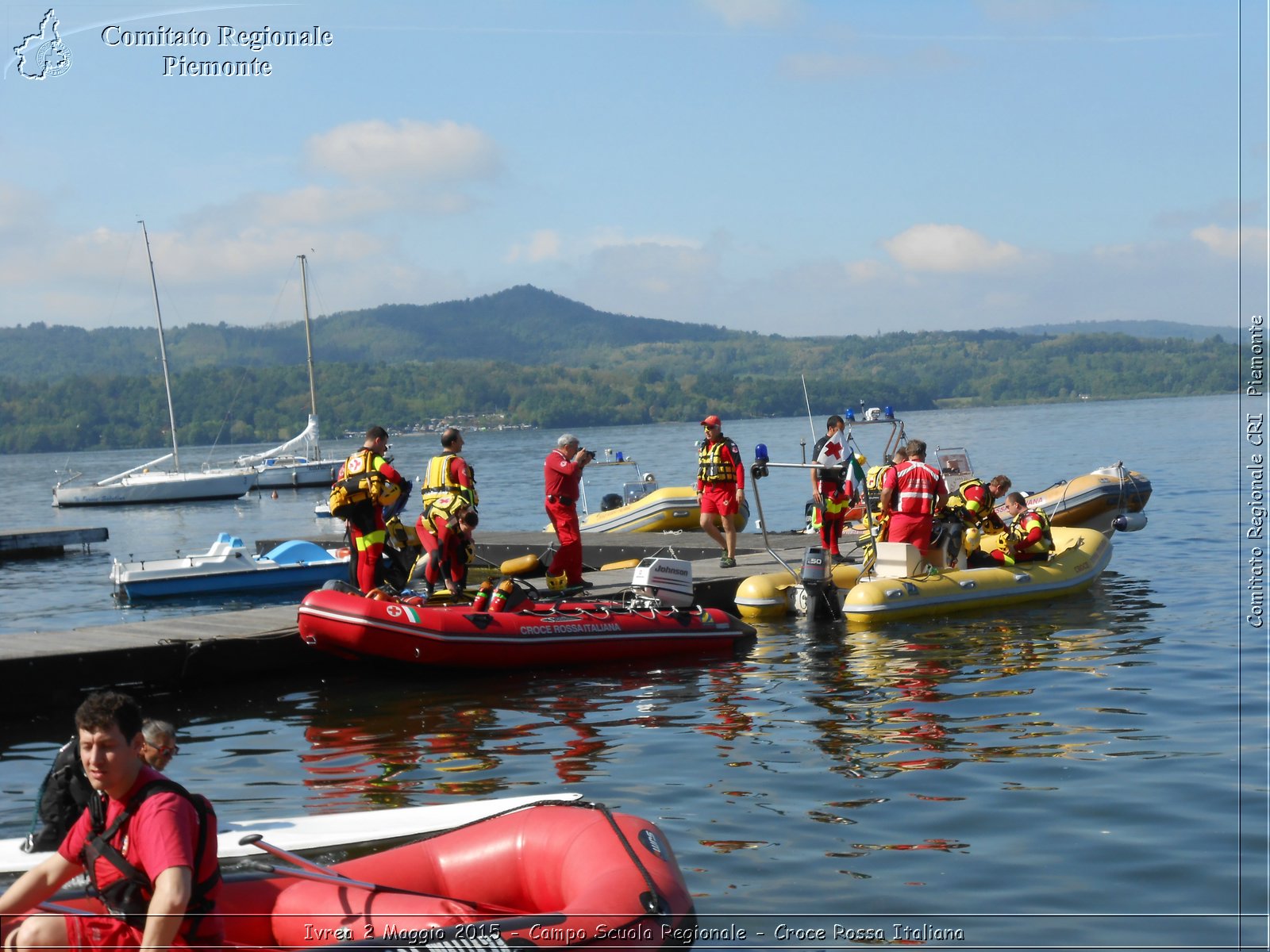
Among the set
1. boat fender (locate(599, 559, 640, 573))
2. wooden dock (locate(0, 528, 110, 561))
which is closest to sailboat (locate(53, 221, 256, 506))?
wooden dock (locate(0, 528, 110, 561))

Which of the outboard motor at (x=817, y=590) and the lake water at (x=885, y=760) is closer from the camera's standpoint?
the lake water at (x=885, y=760)

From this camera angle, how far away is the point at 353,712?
33.2 ft

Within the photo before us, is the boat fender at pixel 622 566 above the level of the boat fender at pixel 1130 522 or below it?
below

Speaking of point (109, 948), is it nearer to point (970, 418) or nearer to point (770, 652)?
point (770, 652)

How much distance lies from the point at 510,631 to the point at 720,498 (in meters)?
4.40

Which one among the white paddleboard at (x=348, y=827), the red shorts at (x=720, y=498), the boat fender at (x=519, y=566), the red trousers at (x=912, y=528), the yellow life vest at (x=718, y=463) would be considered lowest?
the white paddleboard at (x=348, y=827)

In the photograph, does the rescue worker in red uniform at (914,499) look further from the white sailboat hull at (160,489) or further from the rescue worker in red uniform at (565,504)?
the white sailboat hull at (160,489)

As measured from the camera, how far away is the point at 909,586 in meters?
12.6

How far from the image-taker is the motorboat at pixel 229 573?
18.5m

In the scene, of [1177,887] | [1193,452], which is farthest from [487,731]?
[1193,452]

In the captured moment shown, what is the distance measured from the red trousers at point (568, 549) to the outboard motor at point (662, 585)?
3.04 ft

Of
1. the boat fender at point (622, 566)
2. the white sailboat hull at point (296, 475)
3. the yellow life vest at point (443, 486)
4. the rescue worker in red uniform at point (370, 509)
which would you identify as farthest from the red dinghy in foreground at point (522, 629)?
the white sailboat hull at point (296, 475)

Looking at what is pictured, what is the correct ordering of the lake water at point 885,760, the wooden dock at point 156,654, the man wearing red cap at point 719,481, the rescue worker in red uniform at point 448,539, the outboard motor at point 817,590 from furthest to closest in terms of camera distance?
the man wearing red cap at point 719,481, the outboard motor at point 817,590, the rescue worker in red uniform at point 448,539, the wooden dock at point 156,654, the lake water at point 885,760

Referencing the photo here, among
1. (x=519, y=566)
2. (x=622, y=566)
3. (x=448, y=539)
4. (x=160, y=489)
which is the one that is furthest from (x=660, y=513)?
(x=160, y=489)
